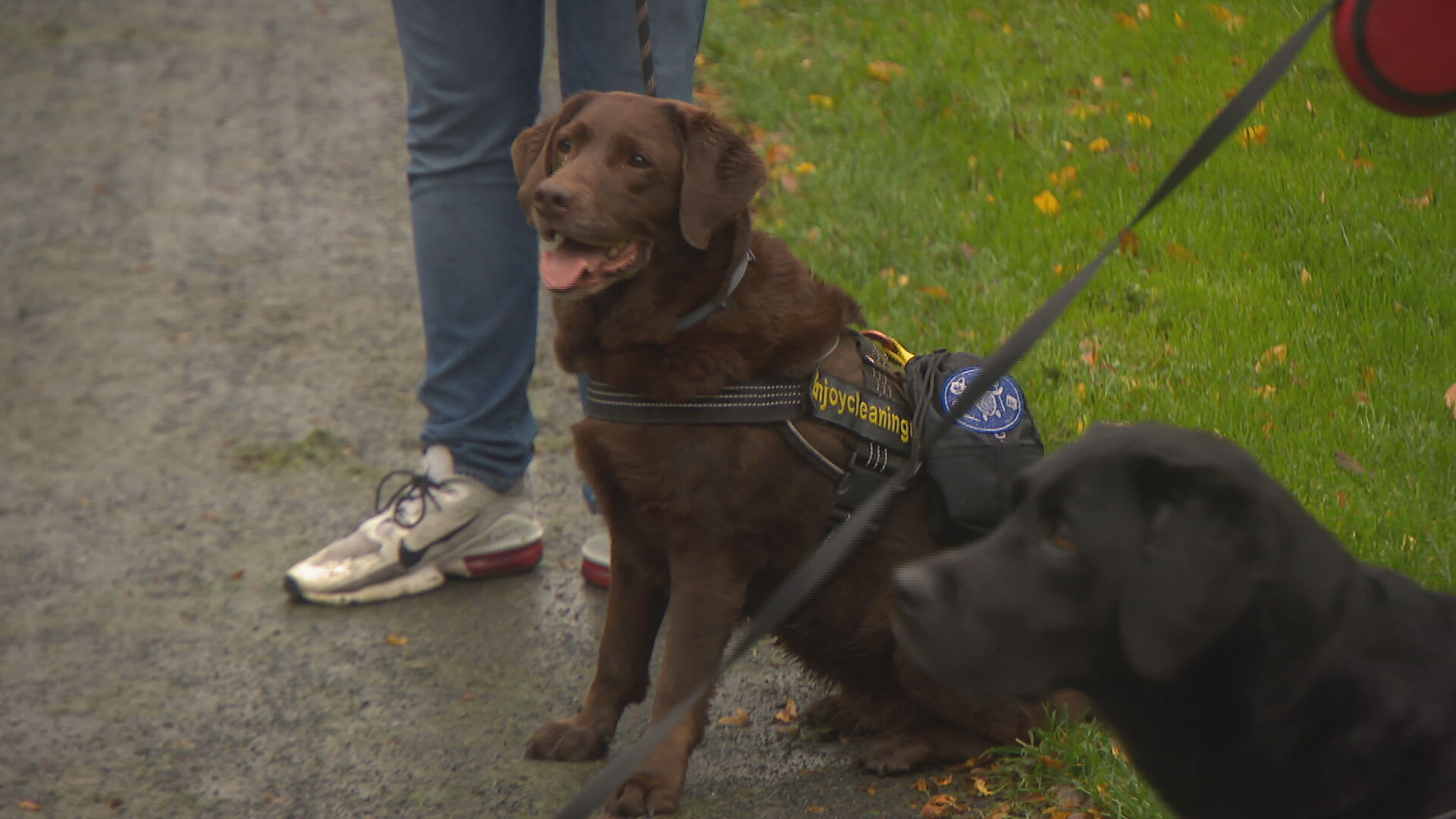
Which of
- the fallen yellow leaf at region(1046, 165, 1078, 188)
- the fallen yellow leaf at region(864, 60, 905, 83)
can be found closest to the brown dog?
the fallen yellow leaf at region(1046, 165, 1078, 188)

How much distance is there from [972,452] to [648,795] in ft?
3.17

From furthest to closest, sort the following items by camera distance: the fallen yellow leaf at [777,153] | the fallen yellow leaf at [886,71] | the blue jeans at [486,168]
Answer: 1. the fallen yellow leaf at [886,71]
2. the fallen yellow leaf at [777,153]
3. the blue jeans at [486,168]

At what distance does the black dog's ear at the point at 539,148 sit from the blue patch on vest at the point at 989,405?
3.23 ft

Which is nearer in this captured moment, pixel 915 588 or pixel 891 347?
pixel 915 588

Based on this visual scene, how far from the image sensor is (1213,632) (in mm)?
1766

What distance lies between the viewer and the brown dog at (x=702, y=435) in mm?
2705

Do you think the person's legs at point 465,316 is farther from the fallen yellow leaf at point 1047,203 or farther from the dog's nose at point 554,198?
the fallen yellow leaf at point 1047,203

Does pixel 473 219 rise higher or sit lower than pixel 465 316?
higher

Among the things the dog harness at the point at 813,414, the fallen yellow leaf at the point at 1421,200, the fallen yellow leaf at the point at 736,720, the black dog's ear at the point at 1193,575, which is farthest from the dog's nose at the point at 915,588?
the fallen yellow leaf at the point at 1421,200

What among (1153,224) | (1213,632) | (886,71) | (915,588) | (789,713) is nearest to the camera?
(1213,632)

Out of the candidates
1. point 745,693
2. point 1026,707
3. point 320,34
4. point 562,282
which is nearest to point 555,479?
point 745,693

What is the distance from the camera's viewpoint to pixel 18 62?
8.01 metres

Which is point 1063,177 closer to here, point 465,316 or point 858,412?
point 465,316

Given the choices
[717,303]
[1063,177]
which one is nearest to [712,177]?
[717,303]
